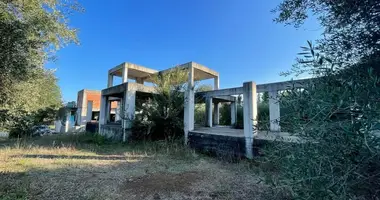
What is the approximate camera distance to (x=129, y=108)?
10.1 metres

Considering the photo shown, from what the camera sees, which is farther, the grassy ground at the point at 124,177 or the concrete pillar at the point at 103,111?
the concrete pillar at the point at 103,111

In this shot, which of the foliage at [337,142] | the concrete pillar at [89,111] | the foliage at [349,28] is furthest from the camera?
the concrete pillar at [89,111]

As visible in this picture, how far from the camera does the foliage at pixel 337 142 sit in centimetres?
127

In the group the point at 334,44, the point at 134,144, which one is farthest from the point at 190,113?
the point at 334,44

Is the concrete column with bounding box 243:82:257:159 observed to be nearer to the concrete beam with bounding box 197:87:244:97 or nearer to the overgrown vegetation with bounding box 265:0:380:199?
the concrete beam with bounding box 197:87:244:97

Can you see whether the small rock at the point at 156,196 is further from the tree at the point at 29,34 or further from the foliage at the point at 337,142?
the tree at the point at 29,34

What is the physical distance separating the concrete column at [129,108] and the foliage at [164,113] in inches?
11.9

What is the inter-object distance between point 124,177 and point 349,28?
503cm

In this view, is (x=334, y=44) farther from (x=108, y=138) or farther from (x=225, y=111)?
(x=225, y=111)

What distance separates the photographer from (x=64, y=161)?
5.95 metres

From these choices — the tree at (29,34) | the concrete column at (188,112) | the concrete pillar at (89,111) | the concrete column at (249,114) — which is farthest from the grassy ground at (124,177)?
the concrete pillar at (89,111)

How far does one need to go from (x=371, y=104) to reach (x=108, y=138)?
1114 centimetres

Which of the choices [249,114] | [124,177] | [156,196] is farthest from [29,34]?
[249,114]

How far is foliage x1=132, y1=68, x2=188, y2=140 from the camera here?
30.7 feet
